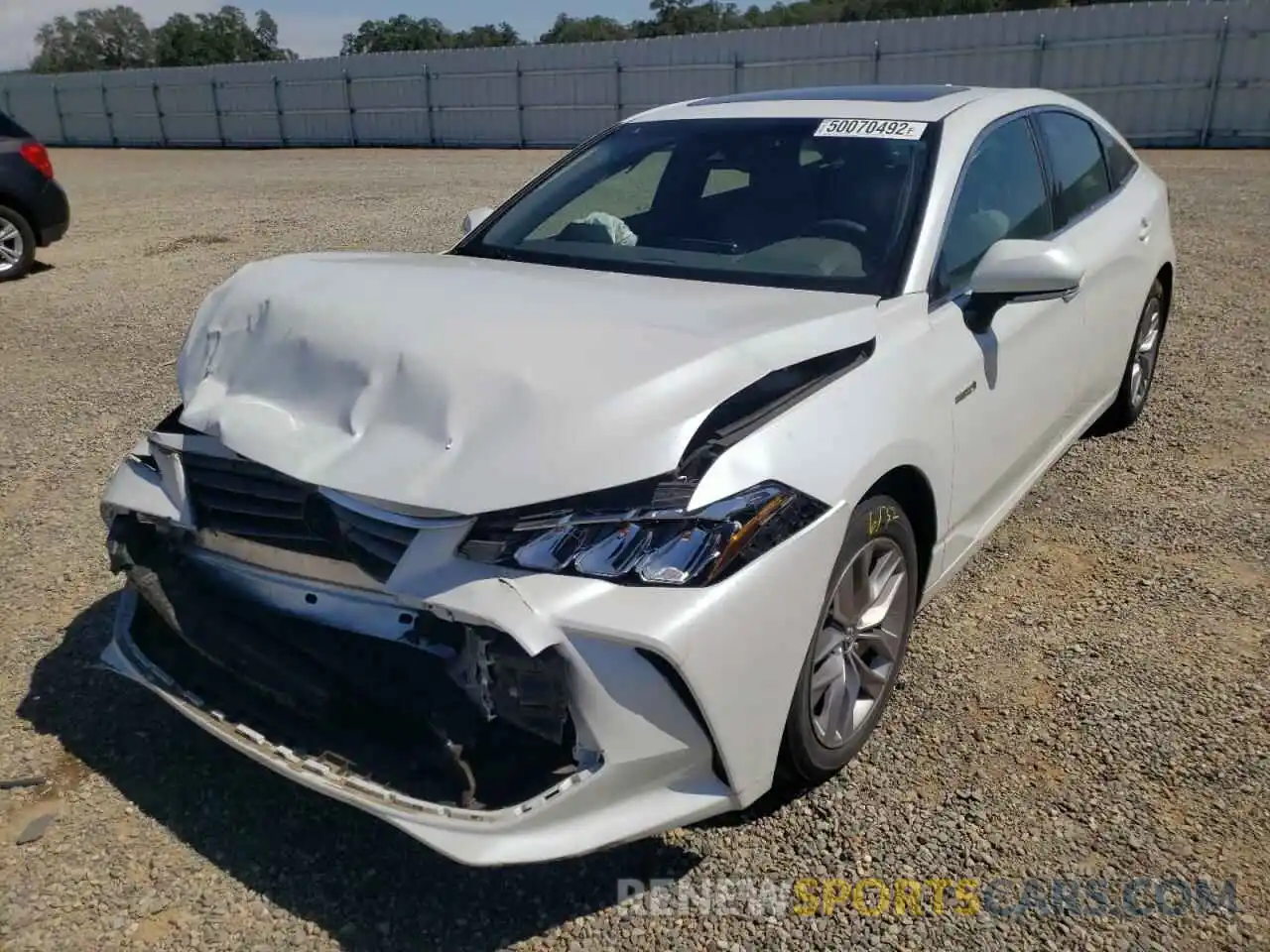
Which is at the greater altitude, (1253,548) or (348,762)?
(348,762)

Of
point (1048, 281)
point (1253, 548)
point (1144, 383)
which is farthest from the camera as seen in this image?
point (1144, 383)

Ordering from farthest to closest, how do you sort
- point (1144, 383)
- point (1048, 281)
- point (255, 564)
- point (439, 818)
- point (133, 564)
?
point (1144, 383), point (1048, 281), point (133, 564), point (255, 564), point (439, 818)

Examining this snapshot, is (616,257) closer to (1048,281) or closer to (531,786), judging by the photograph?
(1048,281)

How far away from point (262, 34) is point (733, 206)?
89.4 m

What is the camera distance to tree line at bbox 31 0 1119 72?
218ft

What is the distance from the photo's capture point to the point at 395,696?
7.30 ft

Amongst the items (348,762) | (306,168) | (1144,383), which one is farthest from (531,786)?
(306,168)

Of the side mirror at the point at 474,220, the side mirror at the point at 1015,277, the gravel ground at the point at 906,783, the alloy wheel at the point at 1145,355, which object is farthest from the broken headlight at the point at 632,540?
the alloy wheel at the point at 1145,355

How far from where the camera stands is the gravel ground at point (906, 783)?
2291mm

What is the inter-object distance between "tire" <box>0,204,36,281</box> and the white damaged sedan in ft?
27.3

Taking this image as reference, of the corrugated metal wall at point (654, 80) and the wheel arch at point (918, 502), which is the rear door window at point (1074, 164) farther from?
the corrugated metal wall at point (654, 80)

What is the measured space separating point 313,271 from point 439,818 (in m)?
1.64

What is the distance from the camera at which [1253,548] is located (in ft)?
12.8

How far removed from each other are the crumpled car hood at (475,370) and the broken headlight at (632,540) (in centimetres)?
7
